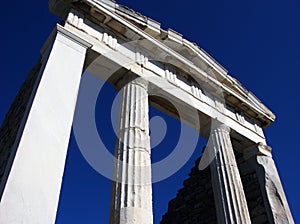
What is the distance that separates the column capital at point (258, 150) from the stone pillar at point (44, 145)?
19.8 ft

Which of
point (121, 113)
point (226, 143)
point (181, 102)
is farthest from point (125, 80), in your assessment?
point (226, 143)

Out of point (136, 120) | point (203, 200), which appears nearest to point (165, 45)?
point (136, 120)

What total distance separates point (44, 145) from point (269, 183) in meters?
6.48

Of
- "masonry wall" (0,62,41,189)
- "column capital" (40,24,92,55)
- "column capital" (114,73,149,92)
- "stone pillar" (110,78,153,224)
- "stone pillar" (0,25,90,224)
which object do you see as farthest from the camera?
"column capital" (114,73,149,92)

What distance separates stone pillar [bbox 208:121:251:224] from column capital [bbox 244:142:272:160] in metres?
1.28

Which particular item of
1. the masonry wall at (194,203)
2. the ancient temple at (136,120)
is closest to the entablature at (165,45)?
the ancient temple at (136,120)

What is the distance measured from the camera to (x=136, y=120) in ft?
20.1

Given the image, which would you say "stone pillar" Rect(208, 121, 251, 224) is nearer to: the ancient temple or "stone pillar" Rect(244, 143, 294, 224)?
the ancient temple

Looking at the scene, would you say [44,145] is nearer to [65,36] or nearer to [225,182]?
[65,36]

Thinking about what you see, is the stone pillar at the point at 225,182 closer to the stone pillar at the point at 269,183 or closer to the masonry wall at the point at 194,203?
the stone pillar at the point at 269,183

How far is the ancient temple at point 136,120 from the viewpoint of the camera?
13.2 ft

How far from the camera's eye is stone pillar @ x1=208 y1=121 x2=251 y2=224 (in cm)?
660

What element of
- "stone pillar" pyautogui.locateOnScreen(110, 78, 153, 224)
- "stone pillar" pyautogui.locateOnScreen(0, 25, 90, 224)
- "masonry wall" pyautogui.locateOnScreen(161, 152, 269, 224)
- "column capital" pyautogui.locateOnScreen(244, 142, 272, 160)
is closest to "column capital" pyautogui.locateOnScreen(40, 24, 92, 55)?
"stone pillar" pyautogui.locateOnScreen(0, 25, 90, 224)

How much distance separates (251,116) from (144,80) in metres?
4.71
